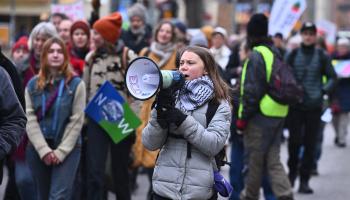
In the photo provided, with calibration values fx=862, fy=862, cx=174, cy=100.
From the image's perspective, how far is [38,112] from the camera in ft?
23.8

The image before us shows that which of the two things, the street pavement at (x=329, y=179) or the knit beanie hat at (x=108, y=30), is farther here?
the street pavement at (x=329, y=179)

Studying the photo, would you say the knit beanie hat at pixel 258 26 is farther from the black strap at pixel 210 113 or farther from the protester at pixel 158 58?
the black strap at pixel 210 113

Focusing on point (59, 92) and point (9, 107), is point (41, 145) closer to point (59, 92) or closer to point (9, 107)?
point (59, 92)

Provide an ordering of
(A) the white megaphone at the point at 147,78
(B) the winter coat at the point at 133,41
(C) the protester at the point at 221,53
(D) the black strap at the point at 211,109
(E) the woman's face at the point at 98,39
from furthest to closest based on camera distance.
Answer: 1. (C) the protester at the point at 221,53
2. (B) the winter coat at the point at 133,41
3. (E) the woman's face at the point at 98,39
4. (D) the black strap at the point at 211,109
5. (A) the white megaphone at the point at 147,78

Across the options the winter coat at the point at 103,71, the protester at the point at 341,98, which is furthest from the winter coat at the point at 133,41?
the protester at the point at 341,98

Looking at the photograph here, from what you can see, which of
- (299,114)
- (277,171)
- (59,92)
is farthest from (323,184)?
(59,92)

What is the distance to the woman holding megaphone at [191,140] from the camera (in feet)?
17.3

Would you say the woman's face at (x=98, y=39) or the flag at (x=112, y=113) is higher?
the woman's face at (x=98, y=39)

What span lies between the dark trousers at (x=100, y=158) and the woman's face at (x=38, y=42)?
964 millimetres

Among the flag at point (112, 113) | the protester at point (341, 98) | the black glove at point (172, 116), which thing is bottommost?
the protester at point (341, 98)

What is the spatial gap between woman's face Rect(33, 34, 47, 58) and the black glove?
3592mm

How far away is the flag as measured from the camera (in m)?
7.96

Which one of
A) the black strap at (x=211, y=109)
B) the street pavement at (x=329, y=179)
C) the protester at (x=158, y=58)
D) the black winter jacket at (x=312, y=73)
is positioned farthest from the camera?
the street pavement at (x=329, y=179)

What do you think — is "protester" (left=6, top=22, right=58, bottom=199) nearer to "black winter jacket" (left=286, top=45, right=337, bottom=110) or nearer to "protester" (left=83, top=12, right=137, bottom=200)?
"protester" (left=83, top=12, right=137, bottom=200)
